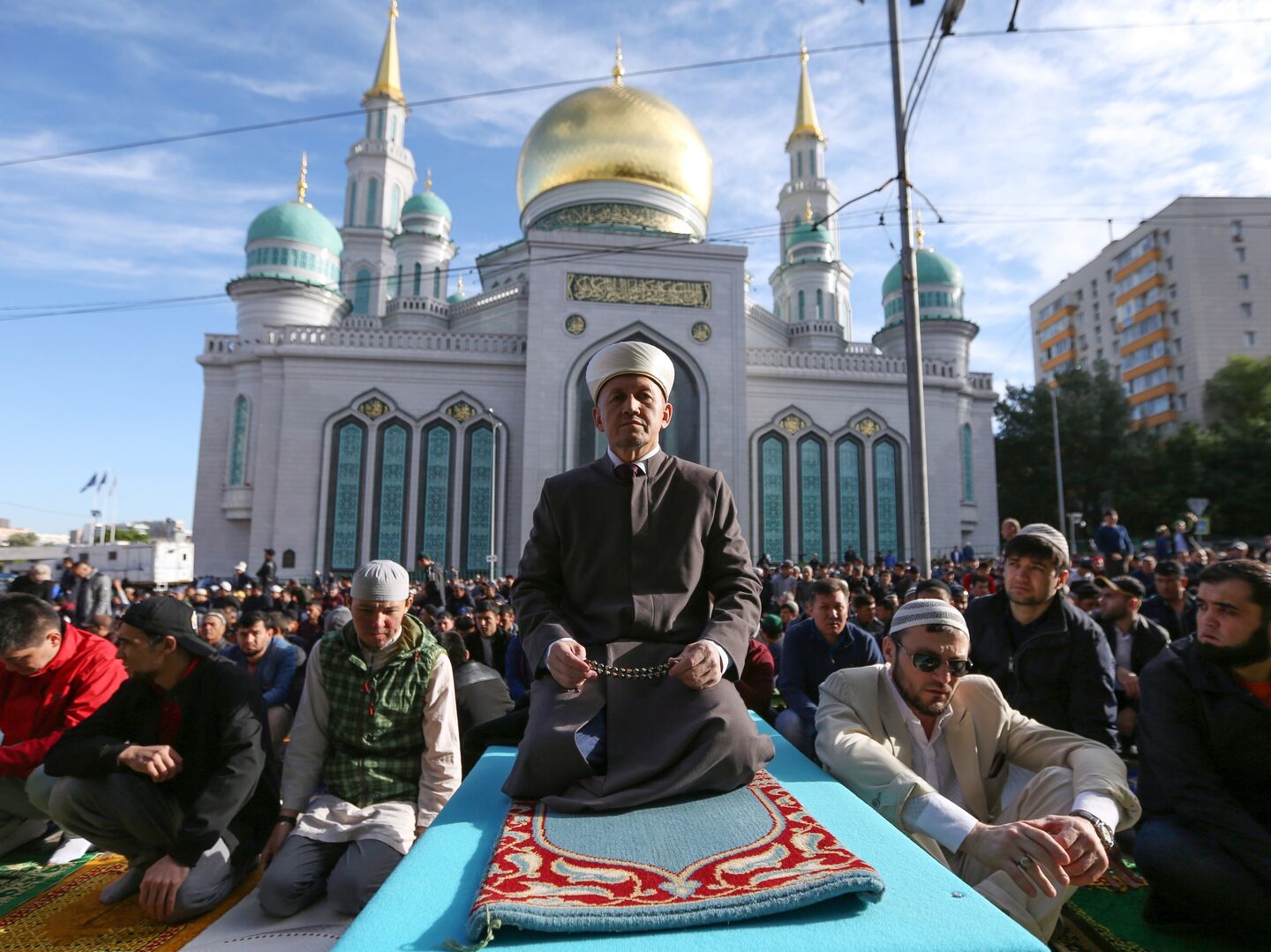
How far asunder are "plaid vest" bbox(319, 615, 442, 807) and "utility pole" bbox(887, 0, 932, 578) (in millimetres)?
5671

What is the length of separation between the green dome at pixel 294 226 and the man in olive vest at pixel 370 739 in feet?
62.4

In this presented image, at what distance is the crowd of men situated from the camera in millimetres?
1792

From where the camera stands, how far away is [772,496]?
18.4 m

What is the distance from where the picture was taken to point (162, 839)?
8.64 feet

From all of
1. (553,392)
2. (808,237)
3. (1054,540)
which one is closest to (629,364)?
(1054,540)

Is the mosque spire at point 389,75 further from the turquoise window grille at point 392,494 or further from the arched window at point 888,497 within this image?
the arched window at point 888,497

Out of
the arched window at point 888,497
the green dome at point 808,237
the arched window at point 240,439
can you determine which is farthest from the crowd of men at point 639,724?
the green dome at point 808,237

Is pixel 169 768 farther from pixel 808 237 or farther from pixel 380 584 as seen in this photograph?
pixel 808 237

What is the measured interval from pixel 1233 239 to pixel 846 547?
23627mm

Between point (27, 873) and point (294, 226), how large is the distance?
18.8 meters

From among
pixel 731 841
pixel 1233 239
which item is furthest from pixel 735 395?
pixel 1233 239

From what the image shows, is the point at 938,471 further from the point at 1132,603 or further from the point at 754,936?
the point at 754,936

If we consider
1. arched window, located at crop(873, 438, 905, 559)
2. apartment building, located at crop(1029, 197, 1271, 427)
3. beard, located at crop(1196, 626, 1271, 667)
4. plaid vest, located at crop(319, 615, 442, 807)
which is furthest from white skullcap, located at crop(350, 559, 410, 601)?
apartment building, located at crop(1029, 197, 1271, 427)

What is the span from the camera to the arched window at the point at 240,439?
17469 millimetres
